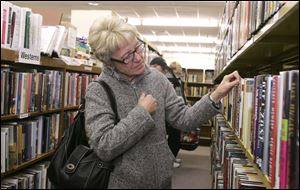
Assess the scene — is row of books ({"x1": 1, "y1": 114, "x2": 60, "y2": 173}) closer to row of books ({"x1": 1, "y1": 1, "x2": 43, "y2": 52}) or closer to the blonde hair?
row of books ({"x1": 1, "y1": 1, "x2": 43, "y2": 52})

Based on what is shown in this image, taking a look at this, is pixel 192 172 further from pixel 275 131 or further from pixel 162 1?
pixel 275 131

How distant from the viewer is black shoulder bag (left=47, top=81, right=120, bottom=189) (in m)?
1.18

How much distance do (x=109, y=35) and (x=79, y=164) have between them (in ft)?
1.59

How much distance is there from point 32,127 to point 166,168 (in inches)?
50.7

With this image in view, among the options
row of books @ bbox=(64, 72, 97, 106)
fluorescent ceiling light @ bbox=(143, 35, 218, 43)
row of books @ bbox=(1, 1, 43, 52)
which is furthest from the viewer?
fluorescent ceiling light @ bbox=(143, 35, 218, 43)

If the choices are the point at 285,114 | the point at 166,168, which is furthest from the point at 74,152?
the point at 285,114

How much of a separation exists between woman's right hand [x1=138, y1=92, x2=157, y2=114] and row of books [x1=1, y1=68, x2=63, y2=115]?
104 centimetres

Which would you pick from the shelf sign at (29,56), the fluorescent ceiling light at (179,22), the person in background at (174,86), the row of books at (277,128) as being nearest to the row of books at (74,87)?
the shelf sign at (29,56)

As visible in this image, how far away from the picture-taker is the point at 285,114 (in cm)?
65

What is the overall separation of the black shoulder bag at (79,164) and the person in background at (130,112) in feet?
0.09

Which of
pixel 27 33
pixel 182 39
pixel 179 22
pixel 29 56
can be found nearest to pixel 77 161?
pixel 29 56

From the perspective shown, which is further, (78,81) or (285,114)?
(78,81)

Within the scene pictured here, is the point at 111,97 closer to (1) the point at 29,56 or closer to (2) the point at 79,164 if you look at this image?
(2) the point at 79,164

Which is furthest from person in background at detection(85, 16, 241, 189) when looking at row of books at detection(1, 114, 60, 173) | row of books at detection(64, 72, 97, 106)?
row of books at detection(64, 72, 97, 106)
